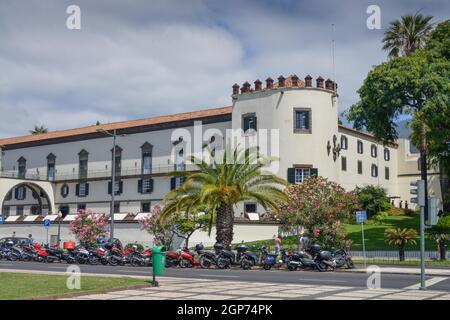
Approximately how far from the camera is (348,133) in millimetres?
60688

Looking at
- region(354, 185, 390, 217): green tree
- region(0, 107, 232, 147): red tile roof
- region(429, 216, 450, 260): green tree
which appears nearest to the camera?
region(429, 216, 450, 260): green tree

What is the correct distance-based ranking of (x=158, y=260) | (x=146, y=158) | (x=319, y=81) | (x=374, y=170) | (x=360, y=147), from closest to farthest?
(x=158, y=260), (x=319, y=81), (x=146, y=158), (x=360, y=147), (x=374, y=170)

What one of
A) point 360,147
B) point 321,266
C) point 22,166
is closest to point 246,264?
point 321,266

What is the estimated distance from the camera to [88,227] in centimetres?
4566

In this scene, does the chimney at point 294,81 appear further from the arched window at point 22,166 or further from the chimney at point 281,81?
the arched window at point 22,166

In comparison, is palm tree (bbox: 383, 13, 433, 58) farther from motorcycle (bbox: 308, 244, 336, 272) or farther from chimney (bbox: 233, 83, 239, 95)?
motorcycle (bbox: 308, 244, 336, 272)

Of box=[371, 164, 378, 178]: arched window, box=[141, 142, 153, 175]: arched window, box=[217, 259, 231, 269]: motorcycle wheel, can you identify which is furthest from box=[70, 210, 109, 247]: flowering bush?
box=[371, 164, 378, 178]: arched window

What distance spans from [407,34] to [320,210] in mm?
26927

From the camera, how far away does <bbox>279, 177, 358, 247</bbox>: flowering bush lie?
31750mm

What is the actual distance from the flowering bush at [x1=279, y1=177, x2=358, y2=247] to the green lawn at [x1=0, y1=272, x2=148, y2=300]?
15.7 m

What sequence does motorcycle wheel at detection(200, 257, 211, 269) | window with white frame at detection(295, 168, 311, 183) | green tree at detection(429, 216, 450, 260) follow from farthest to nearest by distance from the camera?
window with white frame at detection(295, 168, 311, 183), green tree at detection(429, 216, 450, 260), motorcycle wheel at detection(200, 257, 211, 269)

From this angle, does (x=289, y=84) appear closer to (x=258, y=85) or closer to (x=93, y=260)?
(x=258, y=85)
